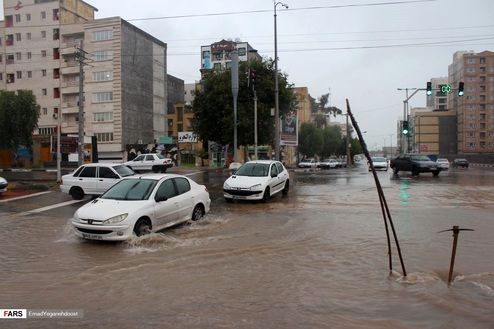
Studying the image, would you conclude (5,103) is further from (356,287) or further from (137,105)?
(356,287)

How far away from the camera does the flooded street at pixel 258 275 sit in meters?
5.40

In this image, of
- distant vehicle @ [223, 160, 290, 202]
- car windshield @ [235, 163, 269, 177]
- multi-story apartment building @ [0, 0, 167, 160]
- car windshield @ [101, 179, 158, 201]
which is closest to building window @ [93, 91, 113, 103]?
multi-story apartment building @ [0, 0, 167, 160]

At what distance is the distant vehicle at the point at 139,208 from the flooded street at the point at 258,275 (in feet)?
0.96

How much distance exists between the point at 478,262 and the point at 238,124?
103 ft

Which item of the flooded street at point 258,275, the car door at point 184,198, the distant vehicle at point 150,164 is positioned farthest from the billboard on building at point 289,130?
the car door at point 184,198

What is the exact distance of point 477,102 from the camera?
116938mm

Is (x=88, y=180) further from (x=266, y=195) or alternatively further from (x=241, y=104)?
(x=241, y=104)

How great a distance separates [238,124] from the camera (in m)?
38.6

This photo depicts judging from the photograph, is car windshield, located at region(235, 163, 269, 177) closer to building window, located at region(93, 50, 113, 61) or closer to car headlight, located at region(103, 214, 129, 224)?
car headlight, located at region(103, 214, 129, 224)

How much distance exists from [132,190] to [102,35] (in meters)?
59.2

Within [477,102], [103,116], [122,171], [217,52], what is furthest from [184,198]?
[477,102]

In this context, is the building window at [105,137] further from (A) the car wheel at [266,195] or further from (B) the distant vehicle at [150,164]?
(A) the car wheel at [266,195]

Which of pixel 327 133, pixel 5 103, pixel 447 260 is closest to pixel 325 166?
pixel 327 133

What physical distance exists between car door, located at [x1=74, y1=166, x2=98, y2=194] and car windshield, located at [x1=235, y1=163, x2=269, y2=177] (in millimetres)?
5537
